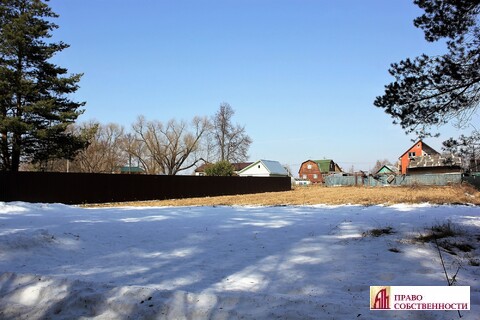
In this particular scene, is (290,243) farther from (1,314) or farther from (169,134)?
(169,134)

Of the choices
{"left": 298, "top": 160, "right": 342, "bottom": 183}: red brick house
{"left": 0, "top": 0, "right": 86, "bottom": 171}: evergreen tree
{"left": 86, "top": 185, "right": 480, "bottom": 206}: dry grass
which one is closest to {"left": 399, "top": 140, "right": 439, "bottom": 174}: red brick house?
{"left": 298, "top": 160, "right": 342, "bottom": 183}: red brick house

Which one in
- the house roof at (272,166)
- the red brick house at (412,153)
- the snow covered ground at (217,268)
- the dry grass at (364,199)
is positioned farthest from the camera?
the red brick house at (412,153)

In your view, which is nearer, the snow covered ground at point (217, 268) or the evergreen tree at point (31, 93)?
the snow covered ground at point (217, 268)

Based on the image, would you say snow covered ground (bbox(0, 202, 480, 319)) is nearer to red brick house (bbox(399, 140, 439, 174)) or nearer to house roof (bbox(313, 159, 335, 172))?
red brick house (bbox(399, 140, 439, 174))

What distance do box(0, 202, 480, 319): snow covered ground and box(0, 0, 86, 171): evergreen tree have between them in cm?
1518

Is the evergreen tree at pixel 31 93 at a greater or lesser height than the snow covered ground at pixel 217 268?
greater

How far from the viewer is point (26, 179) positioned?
1869cm

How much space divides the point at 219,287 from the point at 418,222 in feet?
19.2
